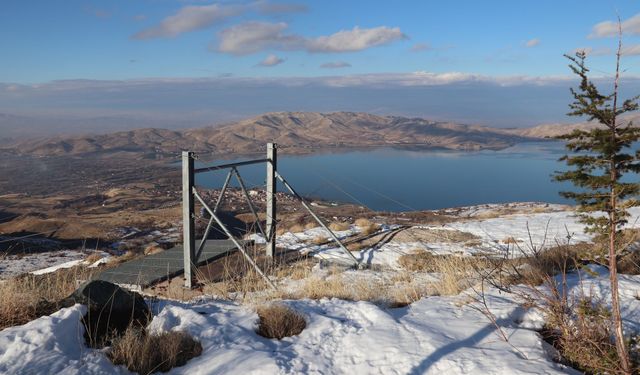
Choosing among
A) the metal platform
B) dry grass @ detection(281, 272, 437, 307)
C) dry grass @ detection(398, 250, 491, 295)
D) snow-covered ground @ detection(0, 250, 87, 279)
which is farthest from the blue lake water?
dry grass @ detection(281, 272, 437, 307)

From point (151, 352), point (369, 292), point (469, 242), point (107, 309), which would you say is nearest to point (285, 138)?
point (469, 242)

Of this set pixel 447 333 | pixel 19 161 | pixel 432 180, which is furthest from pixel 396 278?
pixel 19 161

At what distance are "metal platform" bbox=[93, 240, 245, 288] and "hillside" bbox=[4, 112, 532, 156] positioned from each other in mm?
87092

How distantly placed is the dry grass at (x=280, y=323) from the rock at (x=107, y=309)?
3.14 ft

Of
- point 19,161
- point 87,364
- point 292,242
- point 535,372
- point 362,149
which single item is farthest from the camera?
point 362,149

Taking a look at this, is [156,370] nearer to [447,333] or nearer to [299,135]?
[447,333]

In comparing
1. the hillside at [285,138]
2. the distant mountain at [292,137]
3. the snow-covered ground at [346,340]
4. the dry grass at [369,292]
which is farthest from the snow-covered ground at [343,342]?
the hillside at [285,138]

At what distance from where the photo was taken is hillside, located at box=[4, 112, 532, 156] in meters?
110

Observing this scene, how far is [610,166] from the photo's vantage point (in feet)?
8.04

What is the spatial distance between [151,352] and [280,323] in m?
1.03

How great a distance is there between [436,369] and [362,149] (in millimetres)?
107225

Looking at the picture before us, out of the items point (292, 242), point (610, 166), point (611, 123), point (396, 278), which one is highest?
point (611, 123)

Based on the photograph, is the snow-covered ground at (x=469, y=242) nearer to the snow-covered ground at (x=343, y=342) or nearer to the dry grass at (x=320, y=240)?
the dry grass at (x=320, y=240)

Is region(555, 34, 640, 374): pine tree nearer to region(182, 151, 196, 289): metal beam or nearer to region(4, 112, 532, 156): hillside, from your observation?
region(182, 151, 196, 289): metal beam
